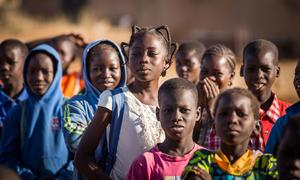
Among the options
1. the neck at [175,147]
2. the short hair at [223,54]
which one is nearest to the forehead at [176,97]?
the neck at [175,147]

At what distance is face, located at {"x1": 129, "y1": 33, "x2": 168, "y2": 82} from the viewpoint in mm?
5266

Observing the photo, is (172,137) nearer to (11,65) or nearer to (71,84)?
(11,65)

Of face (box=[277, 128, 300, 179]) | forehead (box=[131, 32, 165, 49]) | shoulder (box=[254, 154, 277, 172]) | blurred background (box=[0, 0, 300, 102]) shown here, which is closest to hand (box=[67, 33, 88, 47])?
forehead (box=[131, 32, 165, 49])

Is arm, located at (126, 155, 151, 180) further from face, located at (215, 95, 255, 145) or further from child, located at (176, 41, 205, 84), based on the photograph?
child, located at (176, 41, 205, 84)

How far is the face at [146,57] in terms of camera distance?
527 cm

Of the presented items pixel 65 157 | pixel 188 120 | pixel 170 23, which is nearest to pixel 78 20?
pixel 170 23

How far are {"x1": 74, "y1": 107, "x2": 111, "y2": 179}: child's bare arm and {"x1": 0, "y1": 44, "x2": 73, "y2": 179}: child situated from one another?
128 cm

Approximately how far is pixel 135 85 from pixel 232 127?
1.19 m

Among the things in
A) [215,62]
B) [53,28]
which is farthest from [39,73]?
[53,28]

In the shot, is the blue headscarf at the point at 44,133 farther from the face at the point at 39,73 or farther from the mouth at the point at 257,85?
the mouth at the point at 257,85

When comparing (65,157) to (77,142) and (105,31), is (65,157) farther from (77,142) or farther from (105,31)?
(105,31)

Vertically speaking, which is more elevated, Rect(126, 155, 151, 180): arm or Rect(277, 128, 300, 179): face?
Rect(277, 128, 300, 179): face

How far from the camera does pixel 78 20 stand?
27.4 m

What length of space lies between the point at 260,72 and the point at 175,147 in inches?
55.0
